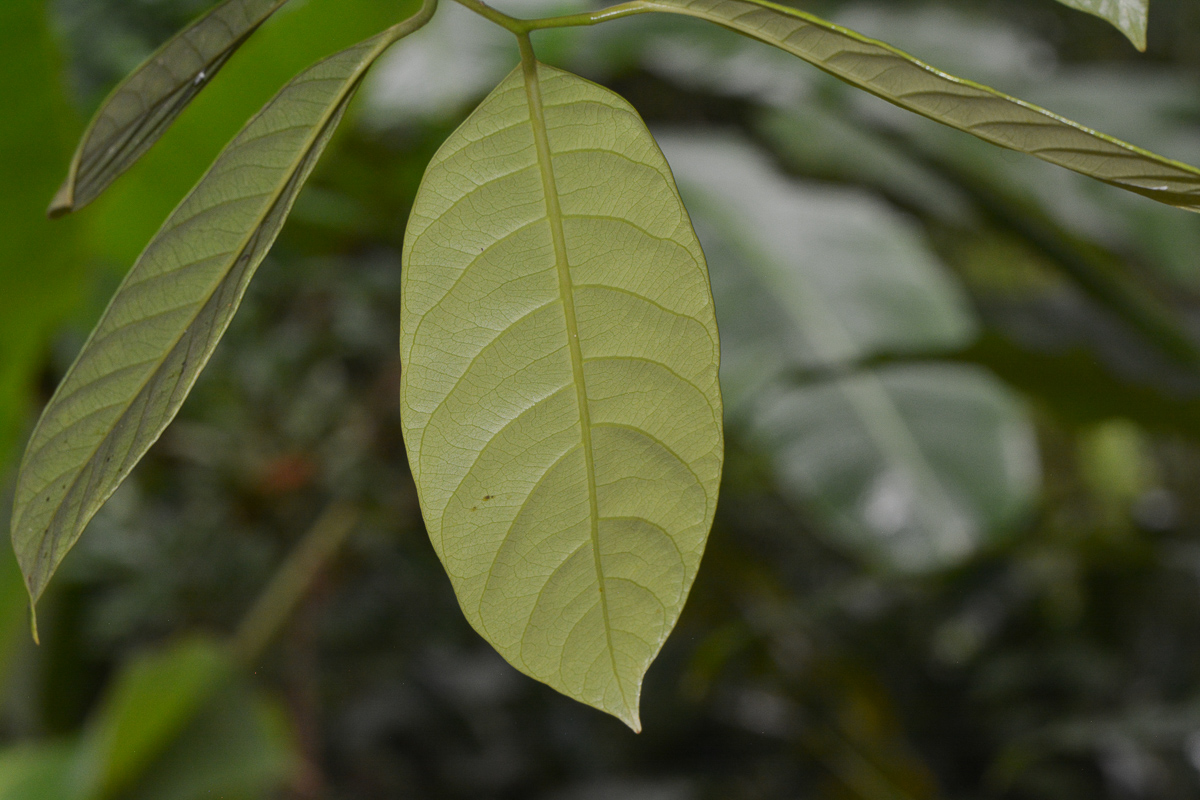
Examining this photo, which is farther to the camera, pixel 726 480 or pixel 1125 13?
pixel 726 480

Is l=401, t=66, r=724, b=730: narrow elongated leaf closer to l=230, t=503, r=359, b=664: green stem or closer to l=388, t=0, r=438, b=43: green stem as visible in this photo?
l=388, t=0, r=438, b=43: green stem

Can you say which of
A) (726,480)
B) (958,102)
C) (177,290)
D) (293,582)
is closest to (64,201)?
(177,290)

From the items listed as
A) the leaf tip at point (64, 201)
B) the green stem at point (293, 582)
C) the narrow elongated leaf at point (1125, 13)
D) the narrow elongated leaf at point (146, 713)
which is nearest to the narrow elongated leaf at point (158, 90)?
the leaf tip at point (64, 201)

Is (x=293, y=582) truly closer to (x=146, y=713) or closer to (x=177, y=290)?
(x=146, y=713)

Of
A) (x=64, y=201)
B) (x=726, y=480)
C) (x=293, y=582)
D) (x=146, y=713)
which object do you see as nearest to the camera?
(x=64, y=201)

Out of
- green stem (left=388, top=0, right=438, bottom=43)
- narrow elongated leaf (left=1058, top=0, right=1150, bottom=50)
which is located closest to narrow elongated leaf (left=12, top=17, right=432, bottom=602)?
green stem (left=388, top=0, right=438, bottom=43)

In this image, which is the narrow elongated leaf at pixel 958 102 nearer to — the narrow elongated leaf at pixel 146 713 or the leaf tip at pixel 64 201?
the leaf tip at pixel 64 201
